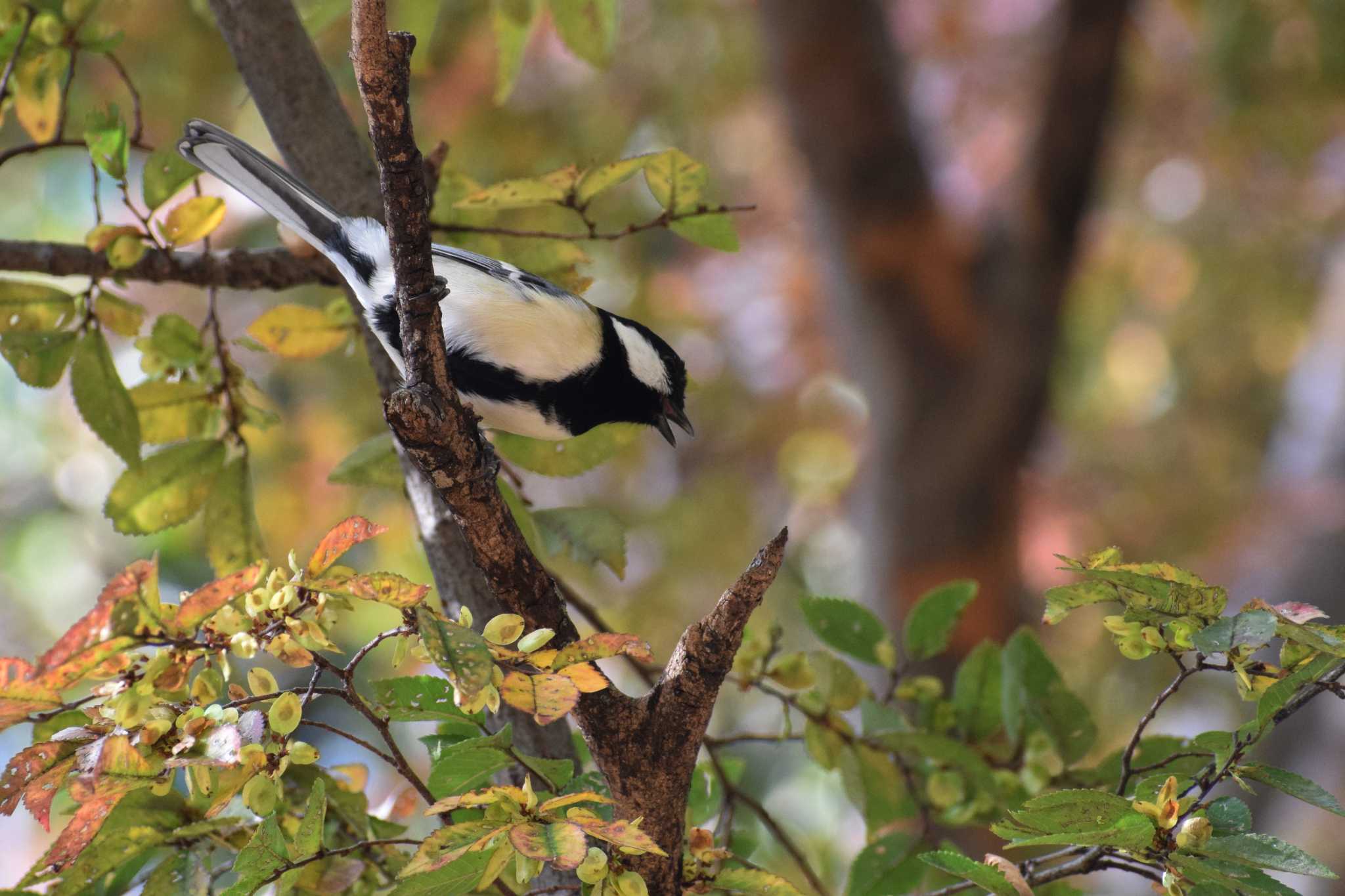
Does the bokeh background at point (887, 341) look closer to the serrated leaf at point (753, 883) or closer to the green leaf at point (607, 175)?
the green leaf at point (607, 175)

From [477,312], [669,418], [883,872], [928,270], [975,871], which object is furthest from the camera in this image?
[928,270]

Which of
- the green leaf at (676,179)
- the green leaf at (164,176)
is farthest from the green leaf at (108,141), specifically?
the green leaf at (676,179)

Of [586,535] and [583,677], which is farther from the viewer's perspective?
[586,535]

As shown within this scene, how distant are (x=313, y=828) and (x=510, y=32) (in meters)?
1.59

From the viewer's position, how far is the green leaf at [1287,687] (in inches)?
42.1

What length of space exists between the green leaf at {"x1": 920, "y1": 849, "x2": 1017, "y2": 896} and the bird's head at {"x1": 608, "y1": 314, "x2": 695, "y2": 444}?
3.93 feet

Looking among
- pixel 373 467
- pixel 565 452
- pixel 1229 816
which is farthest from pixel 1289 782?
pixel 373 467

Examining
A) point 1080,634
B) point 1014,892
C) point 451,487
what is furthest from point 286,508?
point 1014,892

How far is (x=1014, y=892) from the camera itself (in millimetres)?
1114

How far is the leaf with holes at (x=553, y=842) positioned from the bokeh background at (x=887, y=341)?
7.15 feet

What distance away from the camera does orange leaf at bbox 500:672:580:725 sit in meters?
1.07

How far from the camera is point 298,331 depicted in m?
1.96

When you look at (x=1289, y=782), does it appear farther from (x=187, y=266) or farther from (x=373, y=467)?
(x=187, y=266)

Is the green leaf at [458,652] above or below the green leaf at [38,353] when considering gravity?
below
